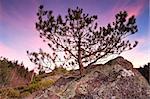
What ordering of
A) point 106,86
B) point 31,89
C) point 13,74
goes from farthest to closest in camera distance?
1. point 13,74
2. point 31,89
3. point 106,86

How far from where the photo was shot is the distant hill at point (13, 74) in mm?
5117

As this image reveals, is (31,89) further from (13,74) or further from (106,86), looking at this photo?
(106,86)

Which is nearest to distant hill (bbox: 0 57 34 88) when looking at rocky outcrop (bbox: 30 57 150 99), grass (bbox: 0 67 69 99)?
grass (bbox: 0 67 69 99)

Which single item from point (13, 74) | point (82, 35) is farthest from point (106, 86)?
point (13, 74)

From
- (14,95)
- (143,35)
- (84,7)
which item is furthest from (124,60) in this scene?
(14,95)

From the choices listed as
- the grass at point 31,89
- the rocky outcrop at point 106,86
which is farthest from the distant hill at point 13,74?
the rocky outcrop at point 106,86

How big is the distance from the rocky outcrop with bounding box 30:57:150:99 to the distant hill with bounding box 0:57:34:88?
154 cm

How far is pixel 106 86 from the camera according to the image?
3.46m

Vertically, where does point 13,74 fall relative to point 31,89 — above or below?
above

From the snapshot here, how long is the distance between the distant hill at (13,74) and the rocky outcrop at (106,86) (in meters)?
1.54

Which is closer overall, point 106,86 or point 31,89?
point 106,86

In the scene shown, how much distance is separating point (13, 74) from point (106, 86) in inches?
99.1

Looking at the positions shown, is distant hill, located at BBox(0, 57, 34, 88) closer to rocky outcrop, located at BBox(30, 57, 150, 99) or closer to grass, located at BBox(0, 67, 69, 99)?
grass, located at BBox(0, 67, 69, 99)

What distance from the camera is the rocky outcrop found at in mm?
3414
